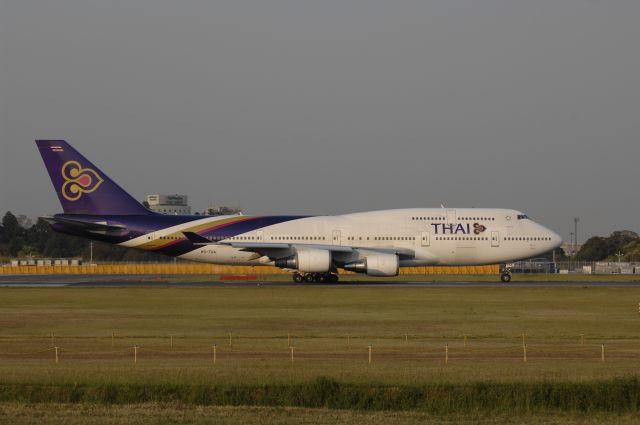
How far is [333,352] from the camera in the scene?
27.8 metres

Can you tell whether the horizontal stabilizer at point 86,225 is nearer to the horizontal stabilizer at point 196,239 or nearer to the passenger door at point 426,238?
the horizontal stabilizer at point 196,239

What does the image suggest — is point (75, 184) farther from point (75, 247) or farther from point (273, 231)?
point (75, 247)

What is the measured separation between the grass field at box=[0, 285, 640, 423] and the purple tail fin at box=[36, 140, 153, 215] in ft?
43.5

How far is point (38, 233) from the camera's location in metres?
181

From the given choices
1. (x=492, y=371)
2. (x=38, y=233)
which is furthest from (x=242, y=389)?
(x=38, y=233)

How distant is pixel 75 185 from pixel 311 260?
54.2 ft

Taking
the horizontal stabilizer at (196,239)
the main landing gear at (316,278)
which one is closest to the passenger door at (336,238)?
the main landing gear at (316,278)

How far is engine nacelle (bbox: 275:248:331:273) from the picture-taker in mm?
59250

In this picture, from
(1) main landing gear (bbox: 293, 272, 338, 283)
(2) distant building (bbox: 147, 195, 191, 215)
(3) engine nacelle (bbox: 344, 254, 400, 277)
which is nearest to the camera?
(3) engine nacelle (bbox: 344, 254, 400, 277)

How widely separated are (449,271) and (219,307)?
49286mm

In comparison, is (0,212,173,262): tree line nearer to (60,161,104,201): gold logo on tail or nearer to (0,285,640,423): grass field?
(60,161,104,201): gold logo on tail

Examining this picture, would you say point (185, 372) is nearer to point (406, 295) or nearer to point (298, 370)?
point (298, 370)

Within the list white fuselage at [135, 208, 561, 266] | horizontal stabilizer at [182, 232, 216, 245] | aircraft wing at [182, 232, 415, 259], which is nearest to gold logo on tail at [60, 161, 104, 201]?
white fuselage at [135, 208, 561, 266]

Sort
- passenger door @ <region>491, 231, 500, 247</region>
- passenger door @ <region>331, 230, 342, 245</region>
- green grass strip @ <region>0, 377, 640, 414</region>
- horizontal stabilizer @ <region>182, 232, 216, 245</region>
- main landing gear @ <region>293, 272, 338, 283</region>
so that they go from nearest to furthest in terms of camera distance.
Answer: green grass strip @ <region>0, 377, 640, 414</region> < horizontal stabilizer @ <region>182, 232, 216, 245</region> < main landing gear @ <region>293, 272, 338, 283</region> < passenger door @ <region>331, 230, 342, 245</region> < passenger door @ <region>491, 231, 500, 247</region>
